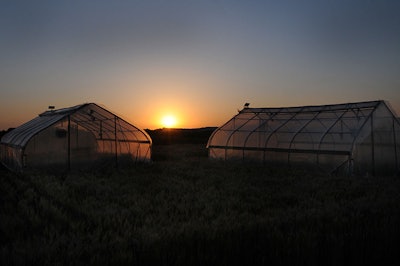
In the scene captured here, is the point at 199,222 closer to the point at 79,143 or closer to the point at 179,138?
the point at 79,143

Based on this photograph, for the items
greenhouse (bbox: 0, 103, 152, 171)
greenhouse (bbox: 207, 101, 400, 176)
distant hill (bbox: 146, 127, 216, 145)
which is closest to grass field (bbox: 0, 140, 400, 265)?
greenhouse (bbox: 207, 101, 400, 176)

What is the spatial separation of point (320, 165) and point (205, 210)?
40.2 ft

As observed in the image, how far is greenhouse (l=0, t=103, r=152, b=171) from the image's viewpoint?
20016mm

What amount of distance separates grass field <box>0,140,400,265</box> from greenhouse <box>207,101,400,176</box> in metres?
4.18

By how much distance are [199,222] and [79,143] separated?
587 inches

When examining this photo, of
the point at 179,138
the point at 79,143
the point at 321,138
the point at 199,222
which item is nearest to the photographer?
the point at 199,222

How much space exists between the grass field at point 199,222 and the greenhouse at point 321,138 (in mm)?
4176

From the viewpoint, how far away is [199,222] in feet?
27.5

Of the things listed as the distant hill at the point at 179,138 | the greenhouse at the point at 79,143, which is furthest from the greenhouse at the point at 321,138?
the distant hill at the point at 179,138

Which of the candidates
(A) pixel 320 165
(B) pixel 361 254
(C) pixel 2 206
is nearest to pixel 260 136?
(A) pixel 320 165

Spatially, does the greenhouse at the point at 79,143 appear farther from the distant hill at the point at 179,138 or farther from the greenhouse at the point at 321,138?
the distant hill at the point at 179,138

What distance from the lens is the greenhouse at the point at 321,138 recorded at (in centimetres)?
1956

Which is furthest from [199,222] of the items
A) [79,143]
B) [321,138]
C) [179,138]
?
[179,138]

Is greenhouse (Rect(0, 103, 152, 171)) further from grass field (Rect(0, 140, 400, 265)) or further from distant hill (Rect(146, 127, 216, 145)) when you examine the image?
distant hill (Rect(146, 127, 216, 145))
